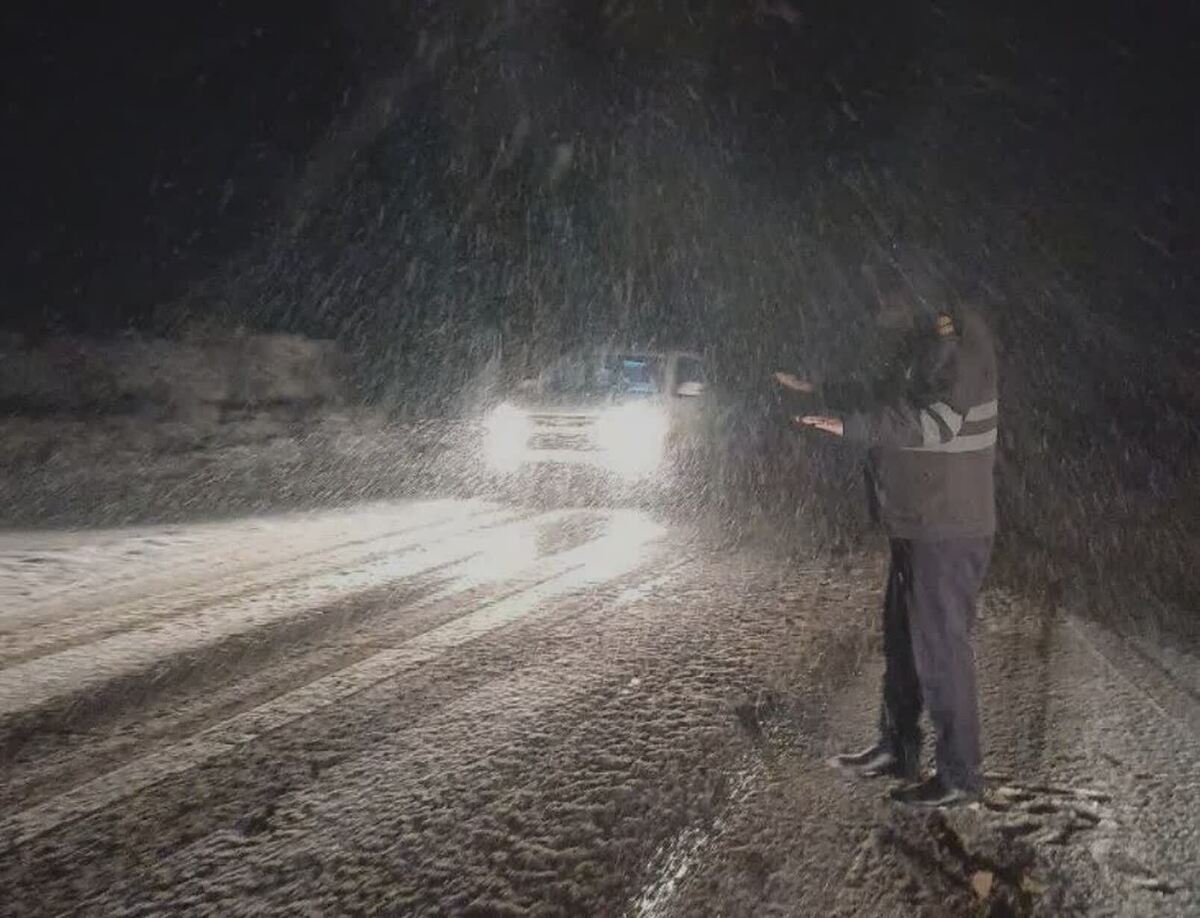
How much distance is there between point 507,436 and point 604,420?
1.33 metres

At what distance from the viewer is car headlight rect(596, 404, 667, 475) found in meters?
12.6

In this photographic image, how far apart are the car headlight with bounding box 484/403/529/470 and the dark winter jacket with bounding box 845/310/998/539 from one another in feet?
31.3

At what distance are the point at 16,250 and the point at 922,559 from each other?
17.8 m

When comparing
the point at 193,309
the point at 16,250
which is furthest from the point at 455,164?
the point at 16,250

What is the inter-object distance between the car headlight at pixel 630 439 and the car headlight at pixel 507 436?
1024mm

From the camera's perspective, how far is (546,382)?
1372 cm

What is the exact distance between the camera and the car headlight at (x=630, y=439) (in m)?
12.6

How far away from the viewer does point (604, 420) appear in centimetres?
1266

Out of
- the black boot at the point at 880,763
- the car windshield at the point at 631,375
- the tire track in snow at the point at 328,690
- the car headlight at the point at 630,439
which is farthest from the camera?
the car windshield at the point at 631,375

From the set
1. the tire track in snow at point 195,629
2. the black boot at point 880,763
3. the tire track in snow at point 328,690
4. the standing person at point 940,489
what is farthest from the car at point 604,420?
the standing person at point 940,489

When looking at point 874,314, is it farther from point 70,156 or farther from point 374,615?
point 70,156

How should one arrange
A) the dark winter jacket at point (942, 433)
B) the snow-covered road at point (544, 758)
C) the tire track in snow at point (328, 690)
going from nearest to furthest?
the snow-covered road at point (544, 758) → the dark winter jacket at point (942, 433) → the tire track in snow at point (328, 690)

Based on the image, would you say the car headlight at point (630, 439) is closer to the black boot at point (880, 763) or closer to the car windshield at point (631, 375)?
the car windshield at point (631, 375)

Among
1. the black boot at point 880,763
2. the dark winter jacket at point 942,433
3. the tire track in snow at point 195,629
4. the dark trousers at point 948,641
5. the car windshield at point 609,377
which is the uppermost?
the car windshield at point 609,377
